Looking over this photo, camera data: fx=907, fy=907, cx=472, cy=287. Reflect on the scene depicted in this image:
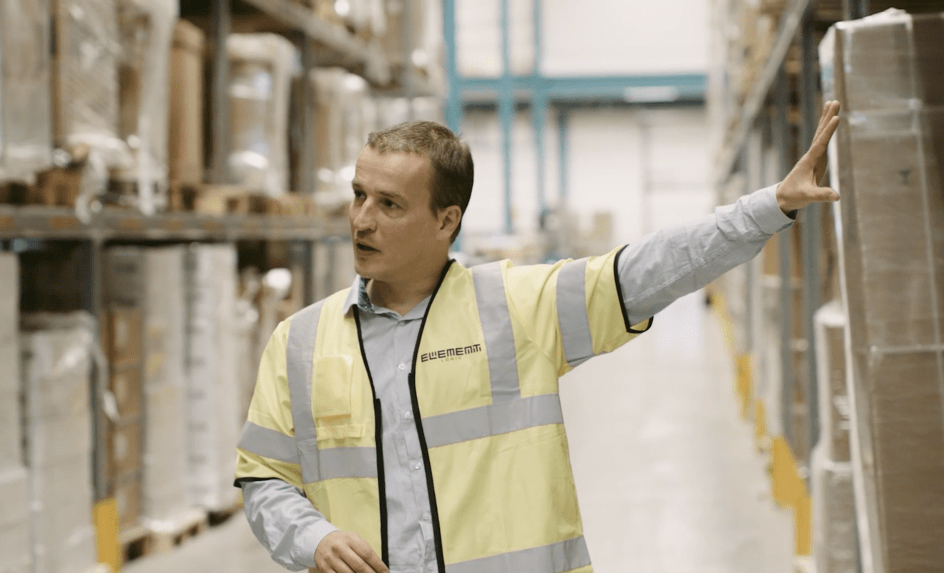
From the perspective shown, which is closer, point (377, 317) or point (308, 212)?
point (377, 317)

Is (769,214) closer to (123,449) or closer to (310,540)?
(310,540)

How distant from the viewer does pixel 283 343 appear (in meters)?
1.67

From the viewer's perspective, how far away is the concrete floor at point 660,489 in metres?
3.99

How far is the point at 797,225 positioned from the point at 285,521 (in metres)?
4.23

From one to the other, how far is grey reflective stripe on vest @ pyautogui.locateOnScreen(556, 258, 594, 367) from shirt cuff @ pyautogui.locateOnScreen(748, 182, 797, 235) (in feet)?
1.03

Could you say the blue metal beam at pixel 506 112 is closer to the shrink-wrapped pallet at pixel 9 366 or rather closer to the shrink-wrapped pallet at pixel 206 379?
the shrink-wrapped pallet at pixel 206 379

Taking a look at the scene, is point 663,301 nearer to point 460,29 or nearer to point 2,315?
point 2,315

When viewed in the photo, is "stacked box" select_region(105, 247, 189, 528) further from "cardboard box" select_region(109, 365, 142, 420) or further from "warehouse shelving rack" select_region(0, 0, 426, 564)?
"warehouse shelving rack" select_region(0, 0, 426, 564)

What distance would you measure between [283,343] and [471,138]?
2382cm

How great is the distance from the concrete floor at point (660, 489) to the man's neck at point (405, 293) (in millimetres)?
2538

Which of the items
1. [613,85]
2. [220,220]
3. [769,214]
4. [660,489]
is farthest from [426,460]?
[613,85]

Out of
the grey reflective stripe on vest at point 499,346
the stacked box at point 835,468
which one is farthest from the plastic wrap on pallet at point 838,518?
the grey reflective stripe on vest at point 499,346

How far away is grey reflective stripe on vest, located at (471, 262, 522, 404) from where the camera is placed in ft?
5.27

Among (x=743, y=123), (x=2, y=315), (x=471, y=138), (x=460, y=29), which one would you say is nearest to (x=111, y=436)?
(x=2, y=315)
